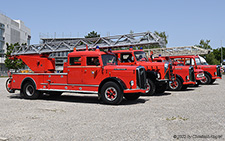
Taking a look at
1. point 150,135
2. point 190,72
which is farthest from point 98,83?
point 190,72

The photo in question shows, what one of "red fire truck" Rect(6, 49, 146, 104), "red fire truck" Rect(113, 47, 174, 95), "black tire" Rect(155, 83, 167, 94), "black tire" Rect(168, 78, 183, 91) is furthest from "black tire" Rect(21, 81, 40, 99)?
"black tire" Rect(168, 78, 183, 91)

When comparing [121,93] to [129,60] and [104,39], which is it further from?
[104,39]

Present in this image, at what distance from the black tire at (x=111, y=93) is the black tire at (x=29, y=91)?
3.78 m

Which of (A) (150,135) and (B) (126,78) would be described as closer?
(A) (150,135)

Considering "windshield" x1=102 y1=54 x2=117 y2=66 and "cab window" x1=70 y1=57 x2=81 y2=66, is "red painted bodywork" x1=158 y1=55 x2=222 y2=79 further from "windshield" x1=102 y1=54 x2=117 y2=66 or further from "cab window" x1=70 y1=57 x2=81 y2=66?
"cab window" x1=70 y1=57 x2=81 y2=66

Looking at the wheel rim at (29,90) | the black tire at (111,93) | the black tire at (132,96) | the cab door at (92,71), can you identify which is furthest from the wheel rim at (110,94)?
the wheel rim at (29,90)

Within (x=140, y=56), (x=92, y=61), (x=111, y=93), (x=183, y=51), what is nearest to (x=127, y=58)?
(x=140, y=56)

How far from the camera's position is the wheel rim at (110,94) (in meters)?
9.60

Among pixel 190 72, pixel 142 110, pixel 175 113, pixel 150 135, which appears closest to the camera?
pixel 150 135

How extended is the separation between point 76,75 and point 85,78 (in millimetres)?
462

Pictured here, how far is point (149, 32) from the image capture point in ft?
58.3

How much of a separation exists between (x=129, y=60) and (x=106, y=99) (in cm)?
387

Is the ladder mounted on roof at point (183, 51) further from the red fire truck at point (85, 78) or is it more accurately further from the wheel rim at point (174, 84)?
the red fire truck at point (85, 78)

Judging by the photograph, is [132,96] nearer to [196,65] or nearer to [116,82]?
[116,82]
